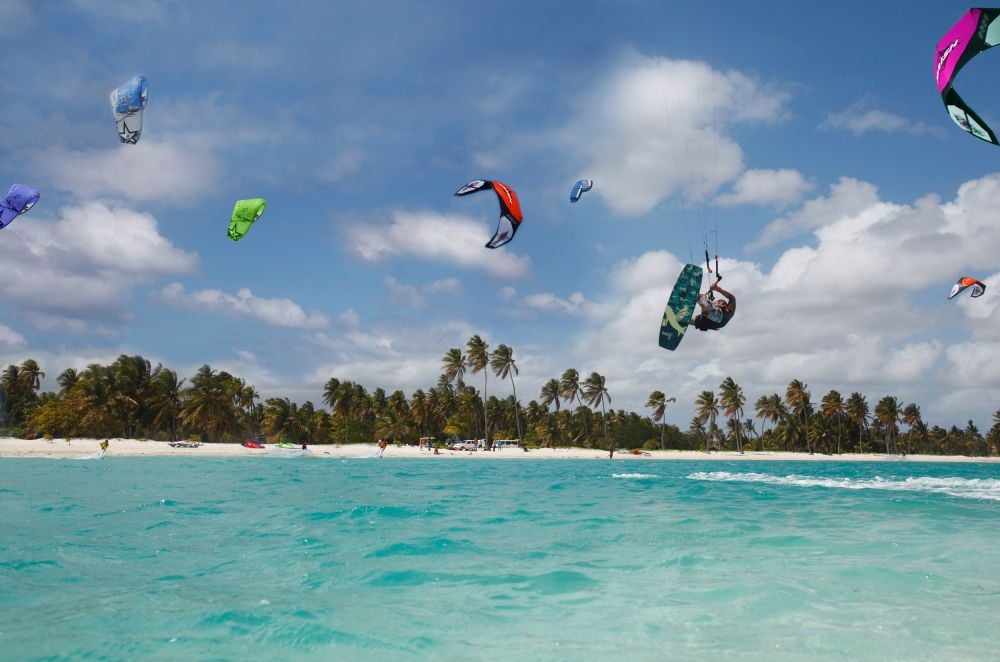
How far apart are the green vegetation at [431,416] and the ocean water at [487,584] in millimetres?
52579

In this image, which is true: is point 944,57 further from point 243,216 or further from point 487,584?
point 243,216

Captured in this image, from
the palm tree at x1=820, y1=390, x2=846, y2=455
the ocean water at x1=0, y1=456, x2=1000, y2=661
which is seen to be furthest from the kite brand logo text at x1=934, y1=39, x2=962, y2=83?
the palm tree at x1=820, y1=390, x2=846, y2=455

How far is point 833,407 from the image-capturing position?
94.1m

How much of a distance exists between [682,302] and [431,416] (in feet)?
241

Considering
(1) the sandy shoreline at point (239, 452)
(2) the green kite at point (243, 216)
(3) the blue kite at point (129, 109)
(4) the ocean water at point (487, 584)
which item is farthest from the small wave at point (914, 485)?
(1) the sandy shoreline at point (239, 452)

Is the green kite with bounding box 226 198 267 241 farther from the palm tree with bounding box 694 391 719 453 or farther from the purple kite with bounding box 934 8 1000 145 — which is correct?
the palm tree with bounding box 694 391 719 453

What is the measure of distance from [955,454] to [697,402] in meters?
53.8

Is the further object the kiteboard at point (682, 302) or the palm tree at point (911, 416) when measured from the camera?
the palm tree at point (911, 416)

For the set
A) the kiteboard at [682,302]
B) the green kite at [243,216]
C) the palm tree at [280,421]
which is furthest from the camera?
the palm tree at [280,421]

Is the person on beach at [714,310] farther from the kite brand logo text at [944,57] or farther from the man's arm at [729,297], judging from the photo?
the kite brand logo text at [944,57]

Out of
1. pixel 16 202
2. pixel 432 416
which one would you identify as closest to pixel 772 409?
pixel 432 416

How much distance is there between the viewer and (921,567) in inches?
315

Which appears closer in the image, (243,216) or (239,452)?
(243,216)

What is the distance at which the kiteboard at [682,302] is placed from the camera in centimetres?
1456
